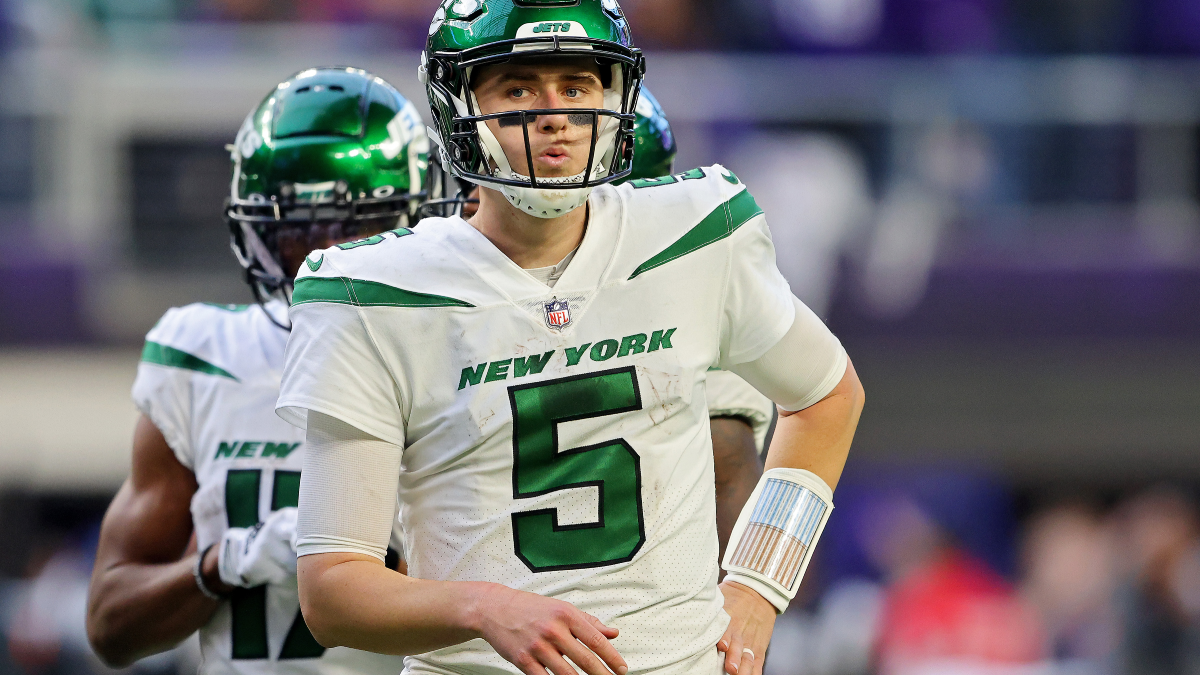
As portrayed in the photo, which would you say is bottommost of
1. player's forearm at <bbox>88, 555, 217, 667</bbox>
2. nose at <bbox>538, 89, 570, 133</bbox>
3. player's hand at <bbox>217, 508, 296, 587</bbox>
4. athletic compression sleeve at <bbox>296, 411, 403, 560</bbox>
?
player's forearm at <bbox>88, 555, 217, 667</bbox>

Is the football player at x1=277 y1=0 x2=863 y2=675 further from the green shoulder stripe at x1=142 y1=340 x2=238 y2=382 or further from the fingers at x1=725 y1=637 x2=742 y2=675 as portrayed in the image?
the green shoulder stripe at x1=142 y1=340 x2=238 y2=382

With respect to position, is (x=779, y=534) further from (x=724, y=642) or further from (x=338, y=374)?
(x=338, y=374)

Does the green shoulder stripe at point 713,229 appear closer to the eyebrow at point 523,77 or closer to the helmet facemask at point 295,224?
the eyebrow at point 523,77

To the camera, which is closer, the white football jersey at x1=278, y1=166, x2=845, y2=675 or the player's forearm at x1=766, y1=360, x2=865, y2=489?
the white football jersey at x1=278, y1=166, x2=845, y2=675

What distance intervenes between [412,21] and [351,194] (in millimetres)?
6223

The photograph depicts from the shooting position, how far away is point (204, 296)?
835cm

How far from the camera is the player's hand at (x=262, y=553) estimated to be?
290 cm

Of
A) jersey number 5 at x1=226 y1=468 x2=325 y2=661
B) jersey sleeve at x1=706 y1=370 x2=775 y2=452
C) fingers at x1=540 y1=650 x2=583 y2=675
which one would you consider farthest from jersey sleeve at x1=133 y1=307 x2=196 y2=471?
fingers at x1=540 y1=650 x2=583 y2=675

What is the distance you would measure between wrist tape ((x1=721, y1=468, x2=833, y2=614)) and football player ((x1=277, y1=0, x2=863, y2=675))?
0.08 meters

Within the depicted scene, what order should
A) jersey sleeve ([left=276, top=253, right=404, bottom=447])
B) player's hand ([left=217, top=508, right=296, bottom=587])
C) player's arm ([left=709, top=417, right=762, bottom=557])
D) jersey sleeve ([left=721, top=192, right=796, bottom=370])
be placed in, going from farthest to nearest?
player's arm ([left=709, top=417, right=762, bottom=557])
player's hand ([left=217, top=508, right=296, bottom=587])
jersey sleeve ([left=721, top=192, right=796, bottom=370])
jersey sleeve ([left=276, top=253, right=404, bottom=447])

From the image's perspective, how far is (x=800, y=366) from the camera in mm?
2520

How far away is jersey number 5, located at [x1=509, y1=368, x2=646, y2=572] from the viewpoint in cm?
226

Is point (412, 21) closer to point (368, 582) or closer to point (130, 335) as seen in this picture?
point (130, 335)

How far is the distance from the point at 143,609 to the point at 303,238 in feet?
2.71
